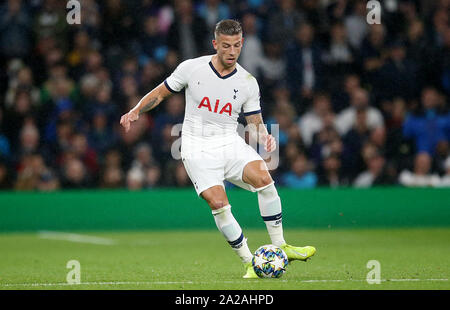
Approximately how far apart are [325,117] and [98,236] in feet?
14.6

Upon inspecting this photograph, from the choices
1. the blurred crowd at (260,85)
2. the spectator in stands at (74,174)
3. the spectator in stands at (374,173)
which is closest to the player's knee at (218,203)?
the blurred crowd at (260,85)

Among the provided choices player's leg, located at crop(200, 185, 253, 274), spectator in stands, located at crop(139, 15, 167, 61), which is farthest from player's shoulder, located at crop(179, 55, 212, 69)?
spectator in stands, located at crop(139, 15, 167, 61)

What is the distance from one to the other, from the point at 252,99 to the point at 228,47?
2.08 ft

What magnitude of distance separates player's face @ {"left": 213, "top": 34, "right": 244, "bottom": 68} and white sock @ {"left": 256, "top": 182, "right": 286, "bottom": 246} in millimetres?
1296

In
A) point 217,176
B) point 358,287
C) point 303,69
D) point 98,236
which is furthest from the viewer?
point 303,69

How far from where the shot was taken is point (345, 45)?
52.9 feet

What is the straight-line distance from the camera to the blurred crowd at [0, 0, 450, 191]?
1495 centimetres

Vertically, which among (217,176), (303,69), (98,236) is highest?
(303,69)

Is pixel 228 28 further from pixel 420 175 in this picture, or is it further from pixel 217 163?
pixel 420 175

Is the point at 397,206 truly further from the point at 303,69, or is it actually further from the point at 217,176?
the point at 217,176

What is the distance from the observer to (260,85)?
1578 centimetres

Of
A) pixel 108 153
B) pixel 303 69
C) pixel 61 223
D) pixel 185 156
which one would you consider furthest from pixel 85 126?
pixel 185 156

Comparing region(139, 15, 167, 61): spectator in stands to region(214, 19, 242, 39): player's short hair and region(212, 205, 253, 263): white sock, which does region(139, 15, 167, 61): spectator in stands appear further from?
region(212, 205, 253, 263): white sock

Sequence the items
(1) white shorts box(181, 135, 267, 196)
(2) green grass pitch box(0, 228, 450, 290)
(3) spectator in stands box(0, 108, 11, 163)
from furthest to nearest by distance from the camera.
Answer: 1. (3) spectator in stands box(0, 108, 11, 163)
2. (1) white shorts box(181, 135, 267, 196)
3. (2) green grass pitch box(0, 228, 450, 290)
